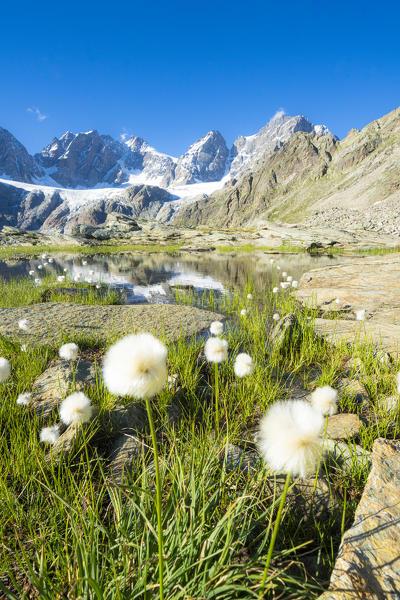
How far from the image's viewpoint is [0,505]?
1.83 meters

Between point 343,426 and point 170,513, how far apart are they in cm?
199

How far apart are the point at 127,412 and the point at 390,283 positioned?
8172 millimetres

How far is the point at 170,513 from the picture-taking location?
5.81 ft

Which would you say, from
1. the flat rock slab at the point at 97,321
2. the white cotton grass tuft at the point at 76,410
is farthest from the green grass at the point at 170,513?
the flat rock slab at the point at 97,321

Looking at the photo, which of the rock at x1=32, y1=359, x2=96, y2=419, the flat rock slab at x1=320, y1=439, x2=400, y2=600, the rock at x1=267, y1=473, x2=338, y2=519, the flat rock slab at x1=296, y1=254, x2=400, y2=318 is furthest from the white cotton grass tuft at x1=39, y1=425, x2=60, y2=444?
the flat rock slab at x1=296, y1=254, x2=400, y2=318

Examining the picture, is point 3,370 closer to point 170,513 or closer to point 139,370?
point 170,513

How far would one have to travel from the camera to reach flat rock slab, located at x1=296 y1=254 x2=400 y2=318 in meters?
6.89

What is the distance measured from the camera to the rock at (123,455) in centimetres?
230

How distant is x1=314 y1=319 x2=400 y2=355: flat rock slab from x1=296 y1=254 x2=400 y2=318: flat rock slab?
74cm

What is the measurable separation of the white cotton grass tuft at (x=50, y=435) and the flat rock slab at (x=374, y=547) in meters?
2.16

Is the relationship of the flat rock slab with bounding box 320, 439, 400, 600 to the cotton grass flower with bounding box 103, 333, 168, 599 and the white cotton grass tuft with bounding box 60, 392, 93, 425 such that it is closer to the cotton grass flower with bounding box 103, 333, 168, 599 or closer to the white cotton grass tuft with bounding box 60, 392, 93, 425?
the cotton grass flower with bounding box 103, 333, 168, 599

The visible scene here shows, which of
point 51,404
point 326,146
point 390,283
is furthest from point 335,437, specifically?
point 326,146

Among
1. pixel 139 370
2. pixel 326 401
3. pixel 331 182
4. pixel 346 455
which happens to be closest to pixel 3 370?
pixel 139 370

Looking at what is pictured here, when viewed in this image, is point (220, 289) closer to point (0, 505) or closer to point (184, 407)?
point (184, 407)
